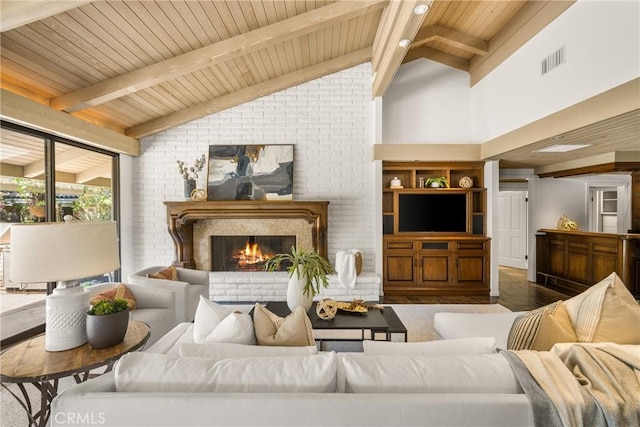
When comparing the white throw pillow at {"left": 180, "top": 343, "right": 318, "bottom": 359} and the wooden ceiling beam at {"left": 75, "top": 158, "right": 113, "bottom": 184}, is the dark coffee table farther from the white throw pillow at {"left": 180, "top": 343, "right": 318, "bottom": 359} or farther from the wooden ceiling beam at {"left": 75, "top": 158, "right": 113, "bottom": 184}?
the wooden ceiling beam at {"left": 75, "top": 158, "right": 113, "bottom": 184}

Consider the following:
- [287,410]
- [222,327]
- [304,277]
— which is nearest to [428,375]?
[287,410]

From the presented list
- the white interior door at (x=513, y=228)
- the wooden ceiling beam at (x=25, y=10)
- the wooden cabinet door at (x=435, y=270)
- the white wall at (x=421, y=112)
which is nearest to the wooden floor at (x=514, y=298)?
the wooden cabinet door at (x=435, y=270)

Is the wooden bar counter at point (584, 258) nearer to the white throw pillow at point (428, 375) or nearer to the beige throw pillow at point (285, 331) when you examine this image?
the white throw pillow at point (428, 375)

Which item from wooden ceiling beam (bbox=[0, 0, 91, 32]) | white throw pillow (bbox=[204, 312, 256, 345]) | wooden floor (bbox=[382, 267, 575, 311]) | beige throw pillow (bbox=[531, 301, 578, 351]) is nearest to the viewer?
white throw pillow (bbox=[204, 312, 256, 345])

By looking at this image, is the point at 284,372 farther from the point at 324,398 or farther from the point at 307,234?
the point at 307,234

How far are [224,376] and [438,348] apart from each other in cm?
100

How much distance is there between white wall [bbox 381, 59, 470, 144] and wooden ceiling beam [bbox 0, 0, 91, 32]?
13.8ft

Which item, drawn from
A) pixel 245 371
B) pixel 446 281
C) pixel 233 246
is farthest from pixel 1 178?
pixel 446 281

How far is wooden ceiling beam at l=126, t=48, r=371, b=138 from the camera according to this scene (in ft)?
15.6

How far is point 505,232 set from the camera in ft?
24.8

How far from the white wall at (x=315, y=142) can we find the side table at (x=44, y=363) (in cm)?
356

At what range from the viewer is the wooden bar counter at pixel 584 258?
4328mm

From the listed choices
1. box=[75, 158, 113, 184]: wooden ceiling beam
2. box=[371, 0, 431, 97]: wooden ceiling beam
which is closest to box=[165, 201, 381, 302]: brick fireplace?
box=[75, 158, 113, 184]: wooden ceiling beam

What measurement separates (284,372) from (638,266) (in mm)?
5503
